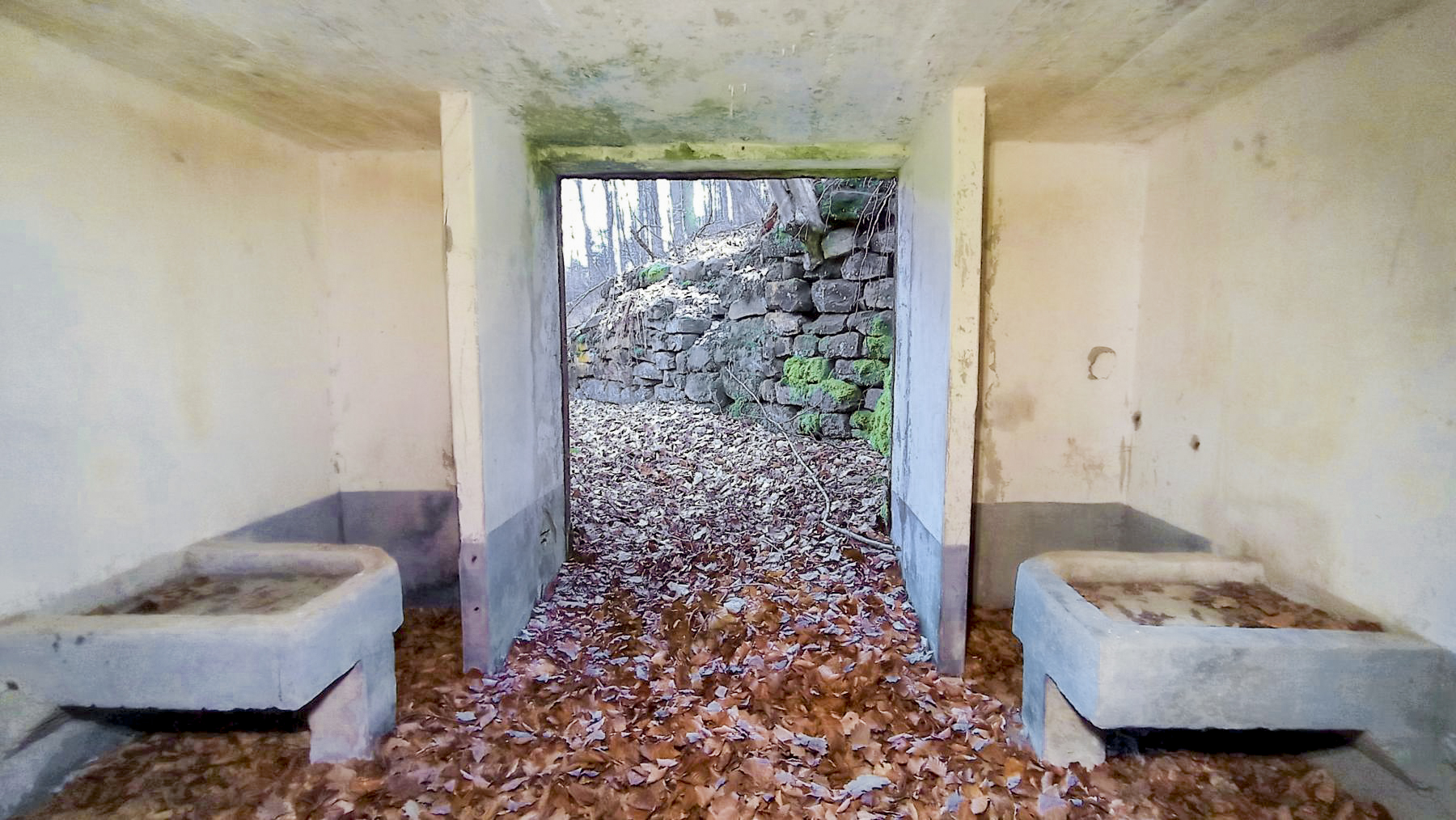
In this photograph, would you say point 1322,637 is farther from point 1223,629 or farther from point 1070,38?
point 1070,38

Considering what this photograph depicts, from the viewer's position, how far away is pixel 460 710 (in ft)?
8.82

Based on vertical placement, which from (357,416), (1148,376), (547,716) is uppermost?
(1148,376)

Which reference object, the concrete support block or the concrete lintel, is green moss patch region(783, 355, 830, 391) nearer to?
the concrete lintel

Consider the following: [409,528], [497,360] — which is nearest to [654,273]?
[409,528]

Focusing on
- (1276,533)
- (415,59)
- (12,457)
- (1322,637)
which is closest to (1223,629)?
(1322,637)

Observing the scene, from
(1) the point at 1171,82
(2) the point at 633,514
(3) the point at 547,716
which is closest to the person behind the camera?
(1) the point at 1171,82

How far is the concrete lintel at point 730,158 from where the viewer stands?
3.38 metres

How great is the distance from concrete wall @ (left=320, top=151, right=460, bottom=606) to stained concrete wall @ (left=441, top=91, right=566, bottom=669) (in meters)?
0.52

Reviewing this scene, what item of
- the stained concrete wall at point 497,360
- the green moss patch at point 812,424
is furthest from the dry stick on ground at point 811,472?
the stained concrete wall at point 497,360

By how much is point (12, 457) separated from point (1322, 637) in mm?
3968

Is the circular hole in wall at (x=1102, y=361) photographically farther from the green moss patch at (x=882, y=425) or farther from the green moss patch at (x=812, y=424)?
the green moss patch at (x=812, y=424)

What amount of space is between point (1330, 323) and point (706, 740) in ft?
8.75

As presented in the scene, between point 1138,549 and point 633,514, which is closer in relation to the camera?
point 1138,549

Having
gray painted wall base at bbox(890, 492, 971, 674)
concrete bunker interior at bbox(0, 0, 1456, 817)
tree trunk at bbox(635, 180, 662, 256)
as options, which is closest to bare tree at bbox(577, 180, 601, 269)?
tree trunk at bbox(635, 180, 662, 256)
